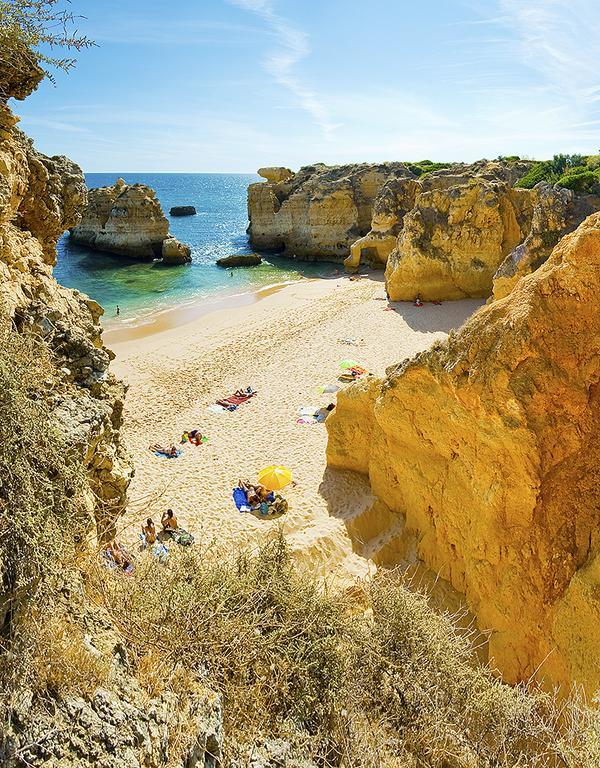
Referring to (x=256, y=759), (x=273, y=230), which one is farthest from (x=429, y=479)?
(x=273, y=230)

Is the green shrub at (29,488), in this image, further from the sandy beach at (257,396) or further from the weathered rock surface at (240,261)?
the weathered rock surface at (240,261)

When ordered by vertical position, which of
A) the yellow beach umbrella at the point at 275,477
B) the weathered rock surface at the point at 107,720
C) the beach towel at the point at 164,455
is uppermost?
the weathered rock surface at the point at 107,720

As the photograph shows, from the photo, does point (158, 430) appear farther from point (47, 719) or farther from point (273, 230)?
point (273, 230)

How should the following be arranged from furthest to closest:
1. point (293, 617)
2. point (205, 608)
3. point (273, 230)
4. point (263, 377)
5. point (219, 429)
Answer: point (273, 230)
point (263, 377)
point (219, 429)
point (293, 617)
point (205, 608)

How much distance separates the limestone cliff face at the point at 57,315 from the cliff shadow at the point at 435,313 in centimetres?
1751

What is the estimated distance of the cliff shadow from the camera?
22487mm

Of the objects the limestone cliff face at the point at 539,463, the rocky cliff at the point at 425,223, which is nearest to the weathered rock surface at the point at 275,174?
the rocky cliff at the point at 425,223

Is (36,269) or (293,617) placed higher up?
(36,269)

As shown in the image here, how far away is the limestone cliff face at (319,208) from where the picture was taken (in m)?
42.2

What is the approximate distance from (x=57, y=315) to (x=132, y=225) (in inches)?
1811

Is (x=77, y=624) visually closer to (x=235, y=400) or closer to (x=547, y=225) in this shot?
(x=235, y=400)

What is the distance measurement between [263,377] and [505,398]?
1332 cm

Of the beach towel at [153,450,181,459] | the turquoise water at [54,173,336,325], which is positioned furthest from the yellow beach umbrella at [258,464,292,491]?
the turquoise water at [54,173,336,325]

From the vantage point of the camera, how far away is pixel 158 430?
14.9 m
